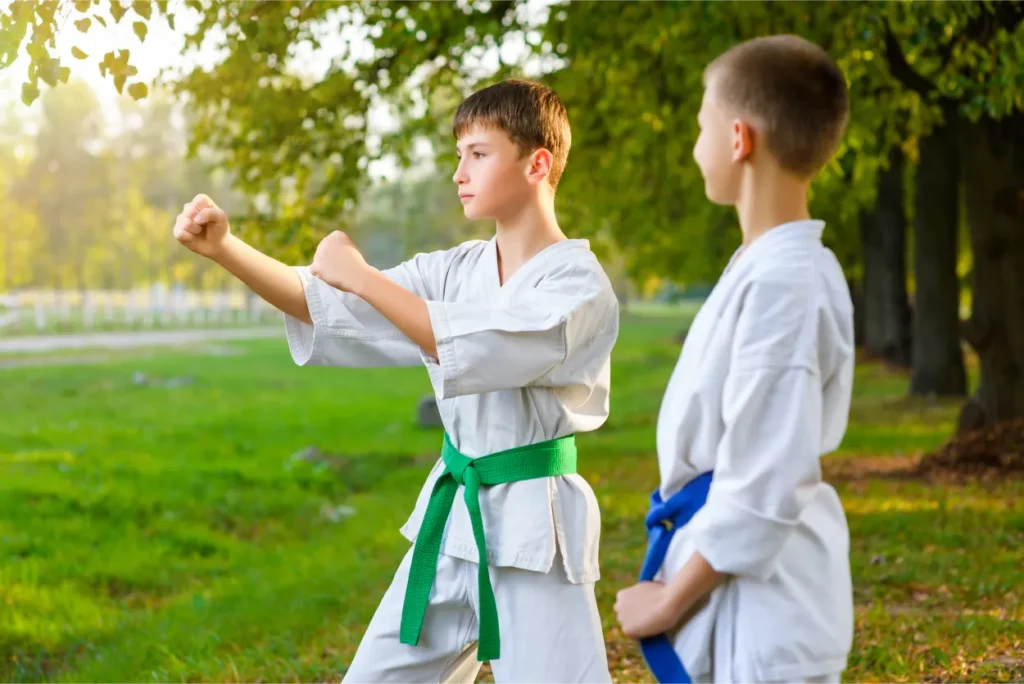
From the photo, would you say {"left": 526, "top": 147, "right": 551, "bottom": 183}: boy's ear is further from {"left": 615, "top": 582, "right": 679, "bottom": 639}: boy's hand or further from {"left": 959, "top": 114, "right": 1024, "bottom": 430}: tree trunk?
{"left": 959, "top": 114, "right": 1024, "bottom": 430}: tree trunk

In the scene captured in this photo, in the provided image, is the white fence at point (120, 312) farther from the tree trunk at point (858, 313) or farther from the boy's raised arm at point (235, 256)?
the boy's raised arm at point (235, 256)

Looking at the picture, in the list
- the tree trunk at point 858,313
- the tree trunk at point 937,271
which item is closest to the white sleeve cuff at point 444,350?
the tree trunk at point 937,271

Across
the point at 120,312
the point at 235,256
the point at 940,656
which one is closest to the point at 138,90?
the point at 235,256

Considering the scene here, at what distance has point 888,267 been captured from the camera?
68.7 feet

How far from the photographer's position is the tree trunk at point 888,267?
67.5 ft

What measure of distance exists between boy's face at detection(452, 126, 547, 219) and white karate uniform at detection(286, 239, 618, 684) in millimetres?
180

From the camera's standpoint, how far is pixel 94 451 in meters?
12.3

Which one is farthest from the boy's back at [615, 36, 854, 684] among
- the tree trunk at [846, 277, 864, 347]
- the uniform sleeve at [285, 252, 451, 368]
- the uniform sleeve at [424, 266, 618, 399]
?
the tree trunk at [846, 277, 864, 347]

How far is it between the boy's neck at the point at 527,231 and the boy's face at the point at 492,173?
58mm

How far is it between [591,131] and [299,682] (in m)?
9.10

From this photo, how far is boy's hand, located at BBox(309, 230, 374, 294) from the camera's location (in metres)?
2.60

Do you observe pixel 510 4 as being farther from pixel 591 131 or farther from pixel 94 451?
pixel 94 451

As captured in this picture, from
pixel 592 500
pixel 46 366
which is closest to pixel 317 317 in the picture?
pixel 592 500

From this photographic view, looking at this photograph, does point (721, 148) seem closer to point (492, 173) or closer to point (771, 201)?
point (771, 201)
